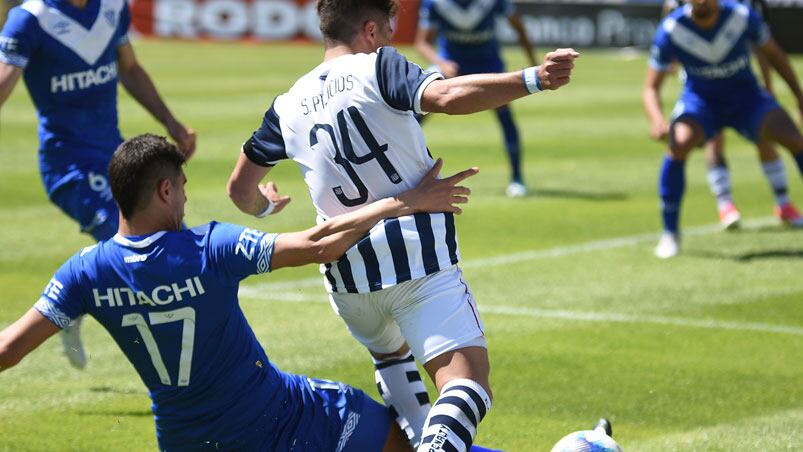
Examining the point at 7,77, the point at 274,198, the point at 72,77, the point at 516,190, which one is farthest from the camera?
the point at 516,190

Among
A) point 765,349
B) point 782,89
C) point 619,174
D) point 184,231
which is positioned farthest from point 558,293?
point 782,89

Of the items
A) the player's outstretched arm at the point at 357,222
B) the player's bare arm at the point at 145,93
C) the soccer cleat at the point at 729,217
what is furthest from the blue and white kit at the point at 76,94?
the soccer cleat at the point at 729,217

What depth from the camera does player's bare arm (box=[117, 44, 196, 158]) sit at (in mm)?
7691

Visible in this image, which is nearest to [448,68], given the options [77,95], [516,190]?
[516,190]

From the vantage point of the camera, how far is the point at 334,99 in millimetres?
4941

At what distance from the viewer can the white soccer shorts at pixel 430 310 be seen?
4.84m

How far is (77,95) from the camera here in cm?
757

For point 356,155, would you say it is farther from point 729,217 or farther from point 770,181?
point 770,181

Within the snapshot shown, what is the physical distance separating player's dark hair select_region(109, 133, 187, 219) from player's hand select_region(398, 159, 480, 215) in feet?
3.02

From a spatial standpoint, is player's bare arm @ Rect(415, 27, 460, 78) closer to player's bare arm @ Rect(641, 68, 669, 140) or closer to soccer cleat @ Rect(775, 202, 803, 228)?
player's bare arm @ Rect(641, 68, 669, 140)

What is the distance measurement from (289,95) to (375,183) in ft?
1.84

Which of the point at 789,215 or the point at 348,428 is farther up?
the point at 348,428

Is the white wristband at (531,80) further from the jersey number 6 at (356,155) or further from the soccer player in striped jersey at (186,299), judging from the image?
the jersey number 6 at (356,155)

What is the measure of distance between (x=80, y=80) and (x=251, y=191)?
2.51m
